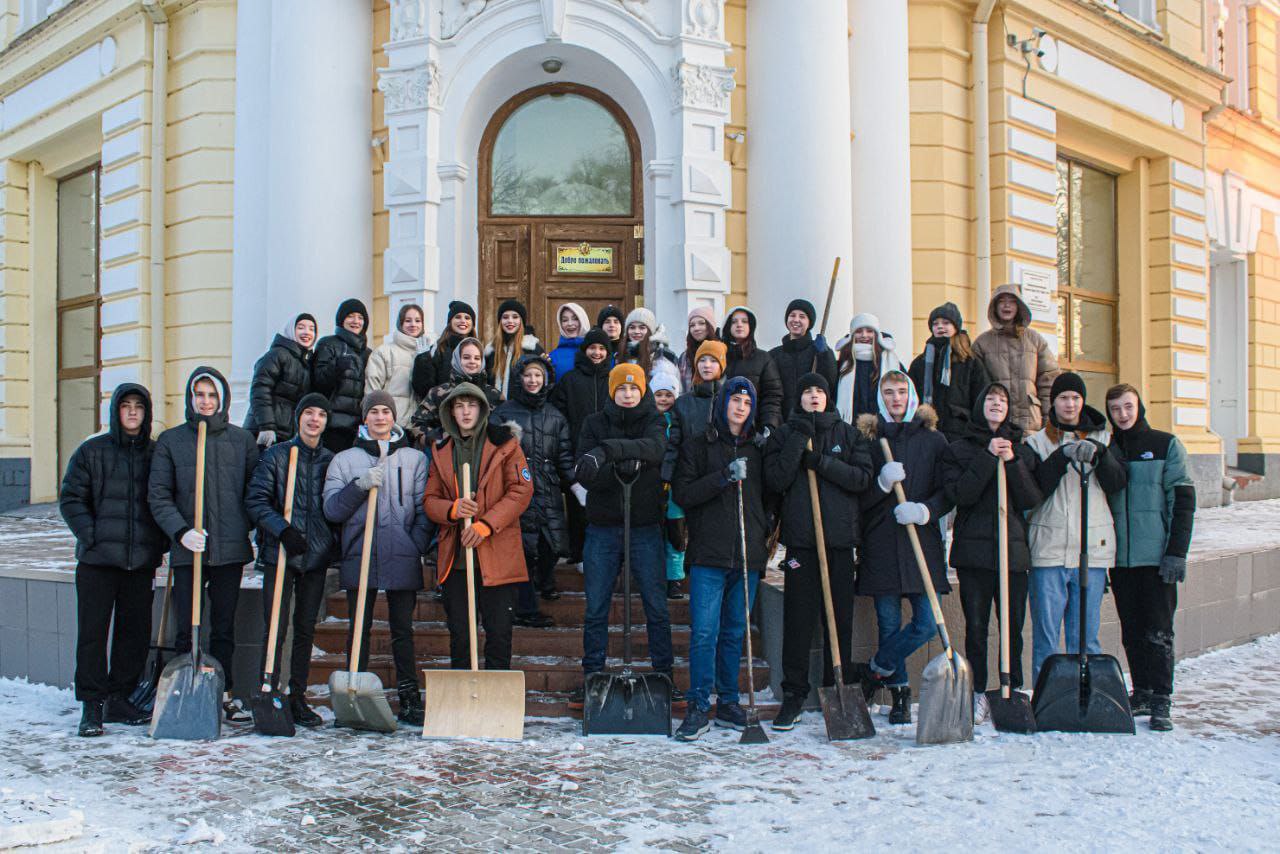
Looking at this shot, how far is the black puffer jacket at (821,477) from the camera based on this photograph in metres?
5.16

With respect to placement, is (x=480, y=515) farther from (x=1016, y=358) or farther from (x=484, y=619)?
(x=1016, y=358)

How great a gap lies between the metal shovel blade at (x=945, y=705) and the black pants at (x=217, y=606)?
3497mm

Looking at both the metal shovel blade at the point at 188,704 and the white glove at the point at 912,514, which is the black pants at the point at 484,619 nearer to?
the metal shovel blade at the point at 188,704

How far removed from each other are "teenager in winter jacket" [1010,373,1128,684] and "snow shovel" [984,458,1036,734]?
9.5 inches

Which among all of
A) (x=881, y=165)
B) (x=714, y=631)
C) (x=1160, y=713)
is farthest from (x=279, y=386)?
(x=881, y=165)

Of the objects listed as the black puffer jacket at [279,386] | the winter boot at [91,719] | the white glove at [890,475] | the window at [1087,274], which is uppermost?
the window at [1087,274]

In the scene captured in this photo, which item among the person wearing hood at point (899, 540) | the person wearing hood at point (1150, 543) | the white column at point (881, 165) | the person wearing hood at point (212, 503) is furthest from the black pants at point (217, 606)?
the white column at point (881, 165)

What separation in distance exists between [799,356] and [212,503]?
3521mm

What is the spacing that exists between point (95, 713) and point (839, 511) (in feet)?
12.6

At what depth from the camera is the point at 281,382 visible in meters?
6.37

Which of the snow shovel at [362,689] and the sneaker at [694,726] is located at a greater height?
the snow shovel at [362,689]

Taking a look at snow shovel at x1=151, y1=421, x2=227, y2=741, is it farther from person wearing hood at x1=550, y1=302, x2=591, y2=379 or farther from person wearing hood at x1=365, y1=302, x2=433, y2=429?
person wearing hood at x1=550, y1=302, x2=591, y2=379

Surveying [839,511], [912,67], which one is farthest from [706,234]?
[839,511]

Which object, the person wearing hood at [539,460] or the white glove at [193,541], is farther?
the person wearing hood at [539,460]
